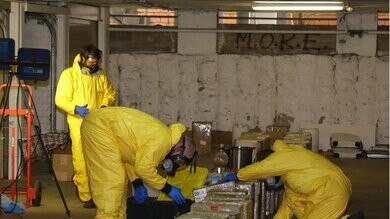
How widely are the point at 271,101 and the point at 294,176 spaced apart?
8.15 m

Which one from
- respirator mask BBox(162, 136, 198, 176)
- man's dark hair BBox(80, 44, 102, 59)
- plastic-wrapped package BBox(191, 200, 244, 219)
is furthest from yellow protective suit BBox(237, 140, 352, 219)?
man's dark hair BBox(80, 44, 102, 59)

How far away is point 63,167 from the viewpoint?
39.6 ft

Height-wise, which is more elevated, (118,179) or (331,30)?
(331,30)

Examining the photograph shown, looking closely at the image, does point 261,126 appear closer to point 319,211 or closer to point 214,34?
point 214,34

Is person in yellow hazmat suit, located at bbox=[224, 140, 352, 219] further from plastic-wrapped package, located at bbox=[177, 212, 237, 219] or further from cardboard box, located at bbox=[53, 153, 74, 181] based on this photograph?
cardboard box, located at bbox=[53, 153, 74, 181]

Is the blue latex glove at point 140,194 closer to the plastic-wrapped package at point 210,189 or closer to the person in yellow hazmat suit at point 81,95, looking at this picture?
the plastic-wrapped package at point 210,189

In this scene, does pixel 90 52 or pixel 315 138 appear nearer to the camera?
pixel 90 52

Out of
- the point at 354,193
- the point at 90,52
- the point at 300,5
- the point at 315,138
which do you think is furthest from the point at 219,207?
the point at 315,138

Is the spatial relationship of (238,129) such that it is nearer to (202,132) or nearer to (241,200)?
(202,132)

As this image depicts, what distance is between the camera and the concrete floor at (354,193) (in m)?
9.84

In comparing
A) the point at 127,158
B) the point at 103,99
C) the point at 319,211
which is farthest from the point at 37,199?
the point at 319,211

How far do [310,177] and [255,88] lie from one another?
26.8 feet

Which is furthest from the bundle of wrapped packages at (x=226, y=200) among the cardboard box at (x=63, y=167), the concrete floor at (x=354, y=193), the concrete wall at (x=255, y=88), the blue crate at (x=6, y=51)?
the concrete wall at (x=255, y=88)

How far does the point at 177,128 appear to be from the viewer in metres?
7.26
